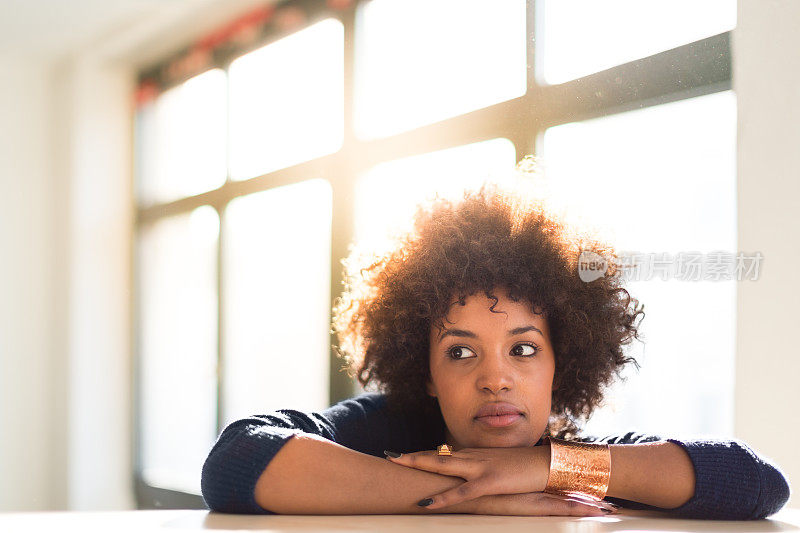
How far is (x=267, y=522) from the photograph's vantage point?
80cm

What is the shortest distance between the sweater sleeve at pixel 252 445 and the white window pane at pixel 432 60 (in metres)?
0.86

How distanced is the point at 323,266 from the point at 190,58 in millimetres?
870

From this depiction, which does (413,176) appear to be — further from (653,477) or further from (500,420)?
(653,477)

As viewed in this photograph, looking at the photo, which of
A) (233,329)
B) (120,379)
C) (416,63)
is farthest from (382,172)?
(120,379)

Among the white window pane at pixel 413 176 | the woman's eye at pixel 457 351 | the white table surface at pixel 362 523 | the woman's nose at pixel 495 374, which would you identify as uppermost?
the white window pane at pixel 413 176

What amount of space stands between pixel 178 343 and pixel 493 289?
1.52 metres

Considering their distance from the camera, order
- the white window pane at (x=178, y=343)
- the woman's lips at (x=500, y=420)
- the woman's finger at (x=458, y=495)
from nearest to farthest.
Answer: the woman's finger at (x=458, y=495), the woman's lips at (x=500, y=420), the white window pane at (x=178, y=343)

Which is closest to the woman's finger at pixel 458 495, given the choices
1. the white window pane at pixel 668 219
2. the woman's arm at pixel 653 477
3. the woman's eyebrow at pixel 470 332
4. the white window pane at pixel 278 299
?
the woman's arm at pixel 653 477

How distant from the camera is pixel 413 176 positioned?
74.2 inches

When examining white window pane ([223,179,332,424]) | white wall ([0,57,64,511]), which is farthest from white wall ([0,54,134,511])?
white window pane ([223,179,332,424])

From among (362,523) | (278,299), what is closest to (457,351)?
(362,523)

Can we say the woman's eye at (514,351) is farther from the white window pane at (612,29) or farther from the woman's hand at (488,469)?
the white window pane at (612,29)

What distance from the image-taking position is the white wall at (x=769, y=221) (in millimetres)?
1167

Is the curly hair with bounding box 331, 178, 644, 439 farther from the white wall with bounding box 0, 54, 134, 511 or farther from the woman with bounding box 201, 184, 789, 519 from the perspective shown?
the white wall with bounding box 0, 54, 134, 511
